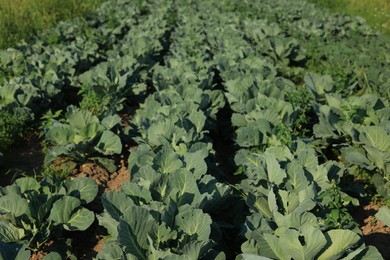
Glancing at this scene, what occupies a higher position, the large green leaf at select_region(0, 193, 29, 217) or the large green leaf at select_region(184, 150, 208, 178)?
the large green leaf at select_region(184, 150, 208, 178)

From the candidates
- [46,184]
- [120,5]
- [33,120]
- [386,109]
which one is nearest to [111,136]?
[46,184]

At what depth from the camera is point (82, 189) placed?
3477 mm

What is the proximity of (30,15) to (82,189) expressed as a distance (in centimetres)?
791

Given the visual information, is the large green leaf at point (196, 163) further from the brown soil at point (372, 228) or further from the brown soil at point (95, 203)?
A: the brown soil at point (372, 228)

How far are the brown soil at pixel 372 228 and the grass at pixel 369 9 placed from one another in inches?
371

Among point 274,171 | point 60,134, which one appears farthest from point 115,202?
point 60,134

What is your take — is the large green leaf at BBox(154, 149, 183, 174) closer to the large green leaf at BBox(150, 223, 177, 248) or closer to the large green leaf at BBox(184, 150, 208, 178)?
the large green leaf at BBox(184, 150, 208, 178)

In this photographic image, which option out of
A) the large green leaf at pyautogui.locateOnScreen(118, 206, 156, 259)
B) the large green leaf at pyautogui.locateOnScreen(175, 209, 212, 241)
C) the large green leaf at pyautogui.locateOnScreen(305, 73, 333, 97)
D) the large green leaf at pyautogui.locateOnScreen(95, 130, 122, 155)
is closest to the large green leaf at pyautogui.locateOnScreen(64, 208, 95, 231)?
the large green leaf at pyautogui.locateOnScreen(118, 206, 156, 259)

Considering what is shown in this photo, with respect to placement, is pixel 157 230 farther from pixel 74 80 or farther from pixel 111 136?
pixel 74 80

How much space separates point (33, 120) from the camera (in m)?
5.43

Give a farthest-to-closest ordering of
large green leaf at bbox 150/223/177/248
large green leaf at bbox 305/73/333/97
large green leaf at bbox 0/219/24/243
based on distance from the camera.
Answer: large green leaf at bbox 305/73/333/97 → large green leaf at bbox 0/219/24/243 → large green leaf at bbox 150/223/177/248

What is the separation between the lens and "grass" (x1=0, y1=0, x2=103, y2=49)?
8.52 m

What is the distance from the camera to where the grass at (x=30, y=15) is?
8523 mm

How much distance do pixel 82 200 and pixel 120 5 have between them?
36.9 feet
